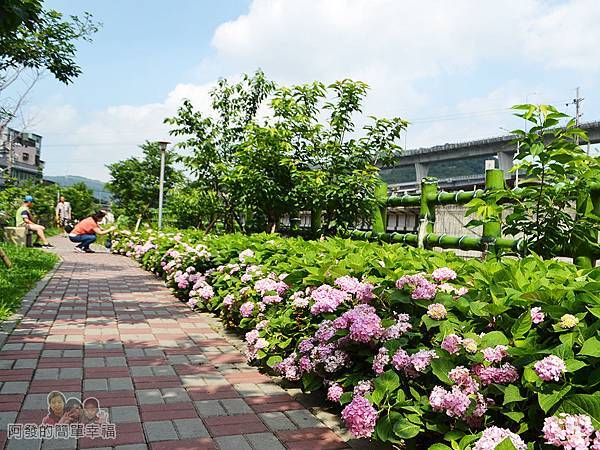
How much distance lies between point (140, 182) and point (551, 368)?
2082cm

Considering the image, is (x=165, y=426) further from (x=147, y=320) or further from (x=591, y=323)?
(x=147, y=320)

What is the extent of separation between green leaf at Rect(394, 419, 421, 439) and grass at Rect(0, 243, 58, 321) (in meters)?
4.56

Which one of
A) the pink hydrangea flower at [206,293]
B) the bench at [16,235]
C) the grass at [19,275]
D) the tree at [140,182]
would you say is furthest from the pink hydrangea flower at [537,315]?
the tree at [140,182]

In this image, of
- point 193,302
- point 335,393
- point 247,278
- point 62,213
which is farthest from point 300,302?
point 62,213

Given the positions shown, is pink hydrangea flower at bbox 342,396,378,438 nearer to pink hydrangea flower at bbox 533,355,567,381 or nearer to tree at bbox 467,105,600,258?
pink hydrangea flower at bbox 533,355,567,381

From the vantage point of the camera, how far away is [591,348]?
6.59ft

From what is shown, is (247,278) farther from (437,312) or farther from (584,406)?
(584,406)

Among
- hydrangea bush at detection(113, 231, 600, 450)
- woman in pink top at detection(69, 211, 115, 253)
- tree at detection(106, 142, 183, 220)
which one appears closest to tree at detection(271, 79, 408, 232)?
hydrangea bush at detection(113, 231, 600, 450)

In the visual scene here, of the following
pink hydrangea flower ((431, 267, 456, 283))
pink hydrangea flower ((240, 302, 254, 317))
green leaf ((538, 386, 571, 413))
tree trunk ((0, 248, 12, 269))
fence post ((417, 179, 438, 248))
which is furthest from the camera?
tree trunk ((0, 248, 12, 269))

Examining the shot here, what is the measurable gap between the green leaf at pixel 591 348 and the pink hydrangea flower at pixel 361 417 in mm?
976

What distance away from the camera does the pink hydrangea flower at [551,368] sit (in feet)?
6.65

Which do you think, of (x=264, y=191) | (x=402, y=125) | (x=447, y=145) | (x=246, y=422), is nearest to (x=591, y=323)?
(x=246, y=422)

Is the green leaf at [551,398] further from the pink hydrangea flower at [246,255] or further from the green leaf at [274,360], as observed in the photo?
the pink hydrangea flower at [246,255]

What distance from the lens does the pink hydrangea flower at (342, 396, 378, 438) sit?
101 inches
